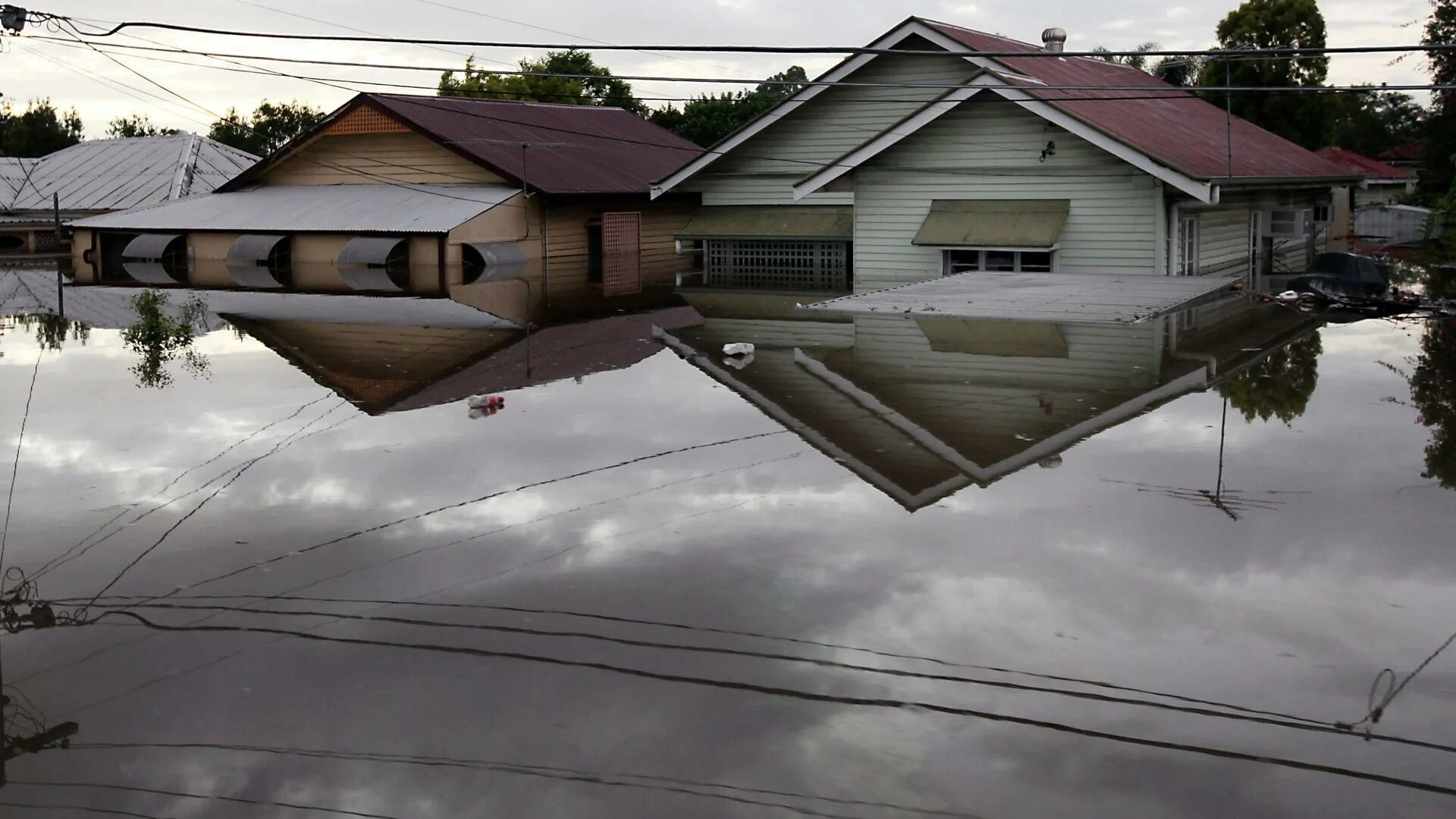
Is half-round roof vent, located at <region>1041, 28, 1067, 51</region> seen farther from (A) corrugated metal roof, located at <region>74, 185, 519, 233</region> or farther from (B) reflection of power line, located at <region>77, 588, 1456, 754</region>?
(B) reflection of power line, located at <region>77, 588, 1456, 754</region>

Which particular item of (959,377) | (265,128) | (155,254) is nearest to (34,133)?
(265,128)

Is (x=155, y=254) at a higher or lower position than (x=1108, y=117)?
lower

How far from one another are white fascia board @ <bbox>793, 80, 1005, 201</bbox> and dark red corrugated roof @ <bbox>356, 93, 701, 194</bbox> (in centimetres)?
920

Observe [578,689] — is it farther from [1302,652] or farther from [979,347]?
[979,347]

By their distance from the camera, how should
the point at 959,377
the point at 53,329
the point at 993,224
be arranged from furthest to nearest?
the point at 993,224 → the point at 53,329 → the point at 959,377

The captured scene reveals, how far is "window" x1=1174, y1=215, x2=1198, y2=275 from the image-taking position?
29188 mm

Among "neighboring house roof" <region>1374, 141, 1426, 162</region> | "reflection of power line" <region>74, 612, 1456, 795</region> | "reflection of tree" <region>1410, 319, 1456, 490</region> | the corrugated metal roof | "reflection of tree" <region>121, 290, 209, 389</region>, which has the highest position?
"neighboring house roof" <region>1374, 141, 1426, 162</region>

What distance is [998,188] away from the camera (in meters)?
30.0

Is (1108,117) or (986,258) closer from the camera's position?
(1108,117)

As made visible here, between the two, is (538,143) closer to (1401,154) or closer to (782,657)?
(782,657)

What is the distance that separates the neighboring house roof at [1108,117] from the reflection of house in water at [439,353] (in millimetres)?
5942

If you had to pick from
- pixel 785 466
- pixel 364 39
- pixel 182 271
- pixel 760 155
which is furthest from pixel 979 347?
pixel 182 271

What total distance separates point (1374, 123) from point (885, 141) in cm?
7847

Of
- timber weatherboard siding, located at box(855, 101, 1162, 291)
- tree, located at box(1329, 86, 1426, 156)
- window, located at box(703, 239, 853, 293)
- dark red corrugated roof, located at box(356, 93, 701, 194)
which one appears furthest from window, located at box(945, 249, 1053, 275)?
tree, located at box(1329, 86, 1426, 156)
